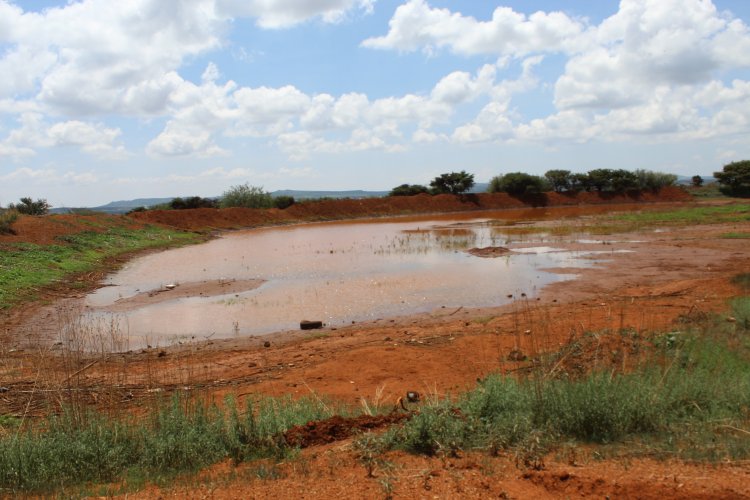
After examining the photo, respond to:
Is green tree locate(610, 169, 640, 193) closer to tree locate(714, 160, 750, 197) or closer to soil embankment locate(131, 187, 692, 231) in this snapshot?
soil embankment locate(131, 187, 692, 231)

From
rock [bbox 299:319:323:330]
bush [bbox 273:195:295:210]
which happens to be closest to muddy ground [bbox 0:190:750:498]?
rock [bbox 299:319:323:330]

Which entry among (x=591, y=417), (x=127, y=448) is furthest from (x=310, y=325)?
(x=591, y=417)

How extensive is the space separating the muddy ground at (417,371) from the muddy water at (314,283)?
4.13ft

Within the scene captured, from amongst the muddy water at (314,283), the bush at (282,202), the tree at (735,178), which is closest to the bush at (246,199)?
the bush at (282,202)

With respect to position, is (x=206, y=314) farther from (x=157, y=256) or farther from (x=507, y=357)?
(x=157, y=256)

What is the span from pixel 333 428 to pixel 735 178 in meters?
76.6

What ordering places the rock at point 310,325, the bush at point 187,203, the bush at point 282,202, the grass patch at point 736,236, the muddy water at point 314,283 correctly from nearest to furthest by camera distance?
the rock at point 310,325
the muddy water at point 314,283
the grass patch at point 736,236
the bush at point 187,203
the bush at point 282,202

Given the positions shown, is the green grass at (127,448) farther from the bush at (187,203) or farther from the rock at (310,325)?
the bush at (187,203)

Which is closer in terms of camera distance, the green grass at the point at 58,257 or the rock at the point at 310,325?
the rock at the point at 310,325

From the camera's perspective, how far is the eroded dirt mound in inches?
210

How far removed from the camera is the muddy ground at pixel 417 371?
13.5ft

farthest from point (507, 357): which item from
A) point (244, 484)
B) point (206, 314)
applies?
point (206, 314)

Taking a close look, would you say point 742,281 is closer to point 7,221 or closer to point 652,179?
point 7,221

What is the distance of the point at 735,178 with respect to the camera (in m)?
66.5
